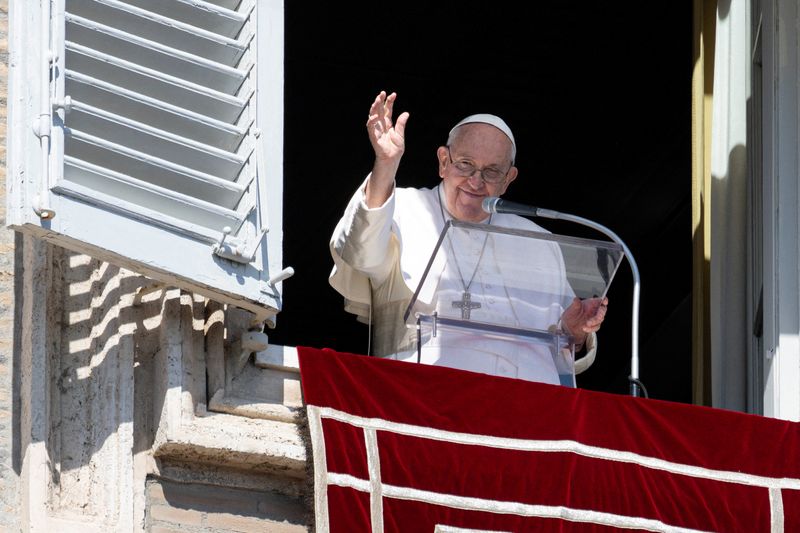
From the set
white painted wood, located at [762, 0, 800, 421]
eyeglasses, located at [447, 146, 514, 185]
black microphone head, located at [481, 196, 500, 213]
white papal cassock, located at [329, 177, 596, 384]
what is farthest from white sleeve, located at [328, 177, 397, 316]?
white painted wood, located at [762, 0, 800, 421]

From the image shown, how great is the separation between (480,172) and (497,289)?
2.69 ft

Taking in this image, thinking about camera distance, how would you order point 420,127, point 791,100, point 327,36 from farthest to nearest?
point 420,127 < point 327,36 < point 791,100

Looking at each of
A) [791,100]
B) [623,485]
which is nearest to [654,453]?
[623,485]

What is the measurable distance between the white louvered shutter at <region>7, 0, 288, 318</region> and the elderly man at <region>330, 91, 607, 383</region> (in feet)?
1.16

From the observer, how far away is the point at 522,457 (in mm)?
6254

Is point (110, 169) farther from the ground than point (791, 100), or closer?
closer

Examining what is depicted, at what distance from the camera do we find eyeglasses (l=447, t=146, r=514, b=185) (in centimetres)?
727

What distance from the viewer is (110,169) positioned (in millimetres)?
6078

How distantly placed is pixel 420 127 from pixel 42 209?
512 centimetres

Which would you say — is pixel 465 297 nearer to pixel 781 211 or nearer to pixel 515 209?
pixel 515 209

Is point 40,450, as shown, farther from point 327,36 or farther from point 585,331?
point 327,36

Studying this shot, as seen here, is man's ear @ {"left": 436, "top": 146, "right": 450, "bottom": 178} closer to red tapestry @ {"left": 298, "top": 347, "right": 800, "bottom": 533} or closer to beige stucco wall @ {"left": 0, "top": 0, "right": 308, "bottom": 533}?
beige stucco wall @ {"left": 0, "top": 0, "right": 308, "bottom": 533}

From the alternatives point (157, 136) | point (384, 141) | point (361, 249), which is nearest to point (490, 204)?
point (384, 141)

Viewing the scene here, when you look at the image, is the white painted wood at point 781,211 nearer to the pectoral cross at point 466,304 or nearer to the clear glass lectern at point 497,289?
the clear glass lectern at point 497,289
